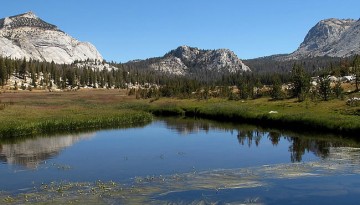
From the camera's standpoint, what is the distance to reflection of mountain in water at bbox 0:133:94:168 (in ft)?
143

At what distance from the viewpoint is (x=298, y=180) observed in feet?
110

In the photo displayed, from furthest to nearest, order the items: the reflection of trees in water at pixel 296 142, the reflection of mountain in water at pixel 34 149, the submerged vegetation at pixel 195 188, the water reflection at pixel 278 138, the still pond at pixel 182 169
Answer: the water reflection at pixel 278 138
the reflection of trees in water at pixel 296 142
the reflection of mountain in water at pixel 34 149
the still pond at pixel 182 169
the submerged vegetation at pixel 195 188

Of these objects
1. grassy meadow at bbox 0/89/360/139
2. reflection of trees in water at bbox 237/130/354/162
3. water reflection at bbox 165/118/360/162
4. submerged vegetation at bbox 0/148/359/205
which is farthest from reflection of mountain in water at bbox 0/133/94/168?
reflection of trees in water at bbox 237/130/354/162

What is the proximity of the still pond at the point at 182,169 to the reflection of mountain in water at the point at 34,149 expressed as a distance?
11 centimetres

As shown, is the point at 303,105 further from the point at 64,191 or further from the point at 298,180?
the point at 64,191

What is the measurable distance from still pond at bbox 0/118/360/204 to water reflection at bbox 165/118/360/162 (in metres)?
0.13

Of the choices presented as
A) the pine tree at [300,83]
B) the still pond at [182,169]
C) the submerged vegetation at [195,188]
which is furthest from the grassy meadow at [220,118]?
the submerged vegetation at [195,188]

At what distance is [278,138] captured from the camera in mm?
60000

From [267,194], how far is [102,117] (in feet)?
182

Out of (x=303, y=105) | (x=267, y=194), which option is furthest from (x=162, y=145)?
(x=303, y=105)

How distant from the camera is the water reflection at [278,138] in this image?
49.0m

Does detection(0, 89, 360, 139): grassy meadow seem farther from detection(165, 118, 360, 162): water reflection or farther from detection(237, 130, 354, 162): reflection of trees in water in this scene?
detection(237, 130, 354, 162): reflection of trees in water

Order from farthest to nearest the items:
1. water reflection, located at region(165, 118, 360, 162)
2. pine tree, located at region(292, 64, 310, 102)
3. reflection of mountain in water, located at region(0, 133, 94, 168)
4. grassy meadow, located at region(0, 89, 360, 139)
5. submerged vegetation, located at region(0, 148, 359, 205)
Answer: pine tree, located at region(292, 64, 310, 102) < grassy meadow, located at region(0, 89, 360, 139) < water reflection, located at region(165, 118, 360, 162) < reflection of mountain in water, located at region(0, 133, 94, 168) < submerged vegetation, located at region(0, 148, 359, 205)

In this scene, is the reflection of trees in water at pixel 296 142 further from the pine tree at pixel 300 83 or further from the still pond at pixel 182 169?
the pine tree at pixel 300 83
